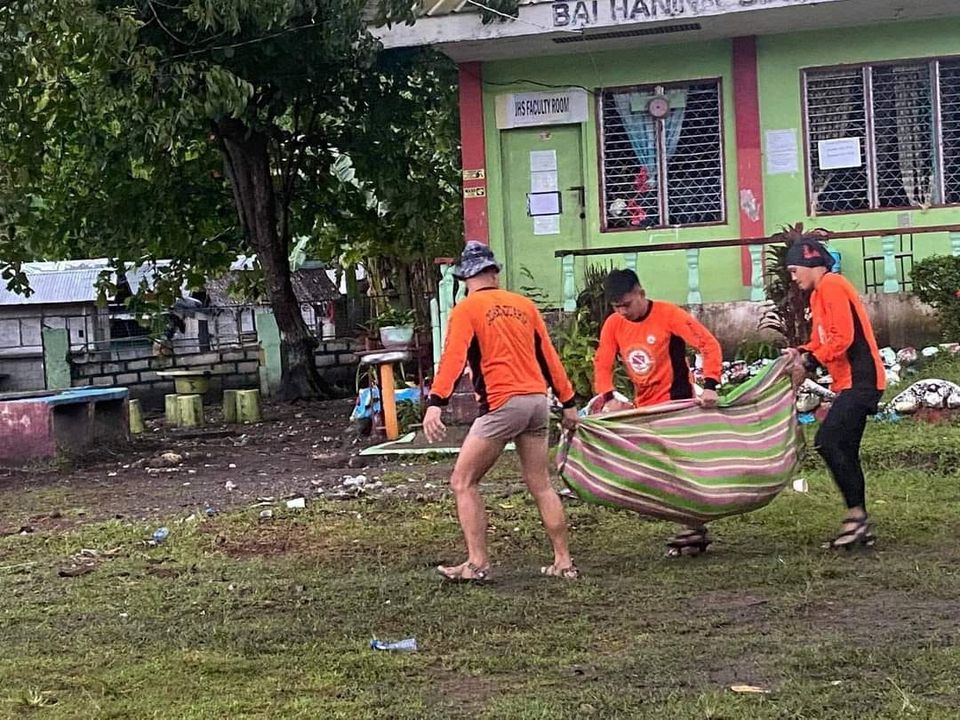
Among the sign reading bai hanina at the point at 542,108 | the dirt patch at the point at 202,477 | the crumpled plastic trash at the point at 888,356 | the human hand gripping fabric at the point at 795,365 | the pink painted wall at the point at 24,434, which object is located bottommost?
the dirt patch at the point at 202,477

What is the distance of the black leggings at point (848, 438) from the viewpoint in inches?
243

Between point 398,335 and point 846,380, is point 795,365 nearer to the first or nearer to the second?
point 846,380

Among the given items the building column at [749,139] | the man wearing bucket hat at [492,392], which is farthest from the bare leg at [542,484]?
the building column at [749,139]

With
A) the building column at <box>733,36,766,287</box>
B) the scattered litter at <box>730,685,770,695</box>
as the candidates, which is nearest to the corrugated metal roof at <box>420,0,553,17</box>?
the building column at <box>733,36,766,287</box>

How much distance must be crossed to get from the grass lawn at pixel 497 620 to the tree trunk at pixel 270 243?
330 inches

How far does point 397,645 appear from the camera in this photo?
4.87m

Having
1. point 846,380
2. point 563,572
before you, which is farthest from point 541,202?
point 563,572

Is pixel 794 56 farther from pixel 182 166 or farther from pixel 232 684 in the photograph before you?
pixel 232 684

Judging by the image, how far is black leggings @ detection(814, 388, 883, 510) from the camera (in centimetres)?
617

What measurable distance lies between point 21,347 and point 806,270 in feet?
70.8

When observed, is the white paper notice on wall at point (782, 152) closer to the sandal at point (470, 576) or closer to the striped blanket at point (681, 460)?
the striped blanket at point (681, 460)

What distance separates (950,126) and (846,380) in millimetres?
6820

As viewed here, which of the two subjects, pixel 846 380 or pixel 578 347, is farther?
pixel 578 347

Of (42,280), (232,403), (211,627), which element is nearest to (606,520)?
(211,627)
